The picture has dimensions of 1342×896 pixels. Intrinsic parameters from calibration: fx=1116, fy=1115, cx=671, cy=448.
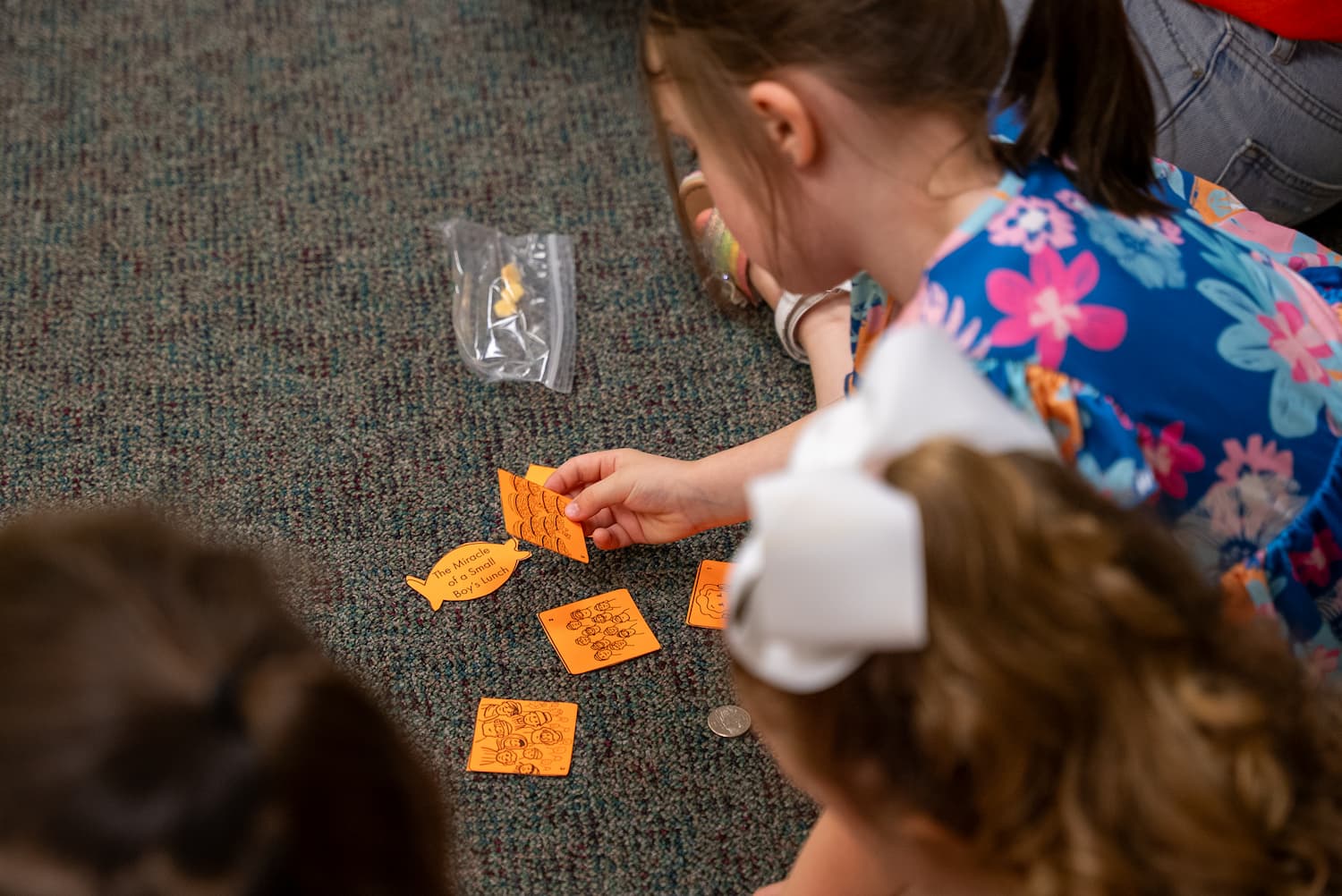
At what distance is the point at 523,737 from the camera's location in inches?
39.8

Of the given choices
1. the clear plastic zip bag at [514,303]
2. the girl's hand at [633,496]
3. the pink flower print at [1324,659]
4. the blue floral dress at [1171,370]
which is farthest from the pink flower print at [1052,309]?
the clear plastic zip bag at [514,303]

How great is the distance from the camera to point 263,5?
166 cm

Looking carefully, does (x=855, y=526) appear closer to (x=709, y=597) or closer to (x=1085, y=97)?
(x=1085, y=97)

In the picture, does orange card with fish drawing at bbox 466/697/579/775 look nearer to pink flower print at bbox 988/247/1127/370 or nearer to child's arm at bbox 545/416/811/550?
child's arm at bbox 545/416/811/550

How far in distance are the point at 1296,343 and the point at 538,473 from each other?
2.33ft

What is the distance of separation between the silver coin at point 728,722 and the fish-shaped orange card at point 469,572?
25 cm

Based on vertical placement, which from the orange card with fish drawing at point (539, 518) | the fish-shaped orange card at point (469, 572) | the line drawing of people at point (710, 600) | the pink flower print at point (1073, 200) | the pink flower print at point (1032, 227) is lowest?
the fish-shaped orange card at point (469, 572)

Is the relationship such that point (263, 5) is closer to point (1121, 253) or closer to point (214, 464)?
point (214, 464)

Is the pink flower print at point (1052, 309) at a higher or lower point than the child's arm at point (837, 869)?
higher

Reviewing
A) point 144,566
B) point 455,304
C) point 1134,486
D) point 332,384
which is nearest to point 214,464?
point 332,384

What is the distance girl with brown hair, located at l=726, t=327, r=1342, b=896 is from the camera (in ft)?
1.61

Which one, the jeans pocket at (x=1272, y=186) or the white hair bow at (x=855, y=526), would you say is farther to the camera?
the jeans pocket at (x=1272, y=186)

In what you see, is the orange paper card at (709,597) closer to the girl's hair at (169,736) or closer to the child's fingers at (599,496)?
the child's fingers at (599,496)

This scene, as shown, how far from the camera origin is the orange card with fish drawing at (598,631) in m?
1.06
